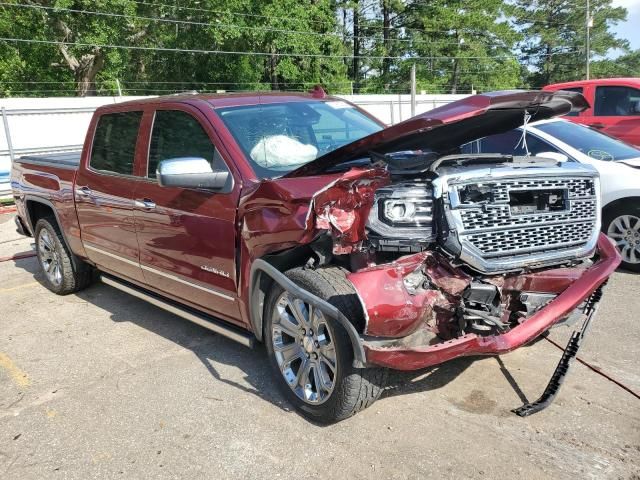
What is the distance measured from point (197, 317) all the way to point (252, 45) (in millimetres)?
30984

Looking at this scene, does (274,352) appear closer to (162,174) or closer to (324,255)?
(324,255)

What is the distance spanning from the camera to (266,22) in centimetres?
3216

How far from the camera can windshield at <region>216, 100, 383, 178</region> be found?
3.89 m

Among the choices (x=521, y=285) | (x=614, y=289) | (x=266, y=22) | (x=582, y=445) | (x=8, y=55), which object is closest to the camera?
(x=582, y=445)

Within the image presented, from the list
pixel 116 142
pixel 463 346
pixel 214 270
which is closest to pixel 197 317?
pixel 214 270

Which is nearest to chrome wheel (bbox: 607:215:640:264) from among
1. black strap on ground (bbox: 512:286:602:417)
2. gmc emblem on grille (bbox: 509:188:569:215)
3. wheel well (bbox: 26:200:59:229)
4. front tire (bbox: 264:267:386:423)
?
black strap on ground (bbox: 512:286:602:417)

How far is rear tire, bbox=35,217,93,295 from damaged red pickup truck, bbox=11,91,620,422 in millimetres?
2165

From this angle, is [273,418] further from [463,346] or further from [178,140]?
[178,140]

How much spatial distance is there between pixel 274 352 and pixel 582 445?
1.80 m

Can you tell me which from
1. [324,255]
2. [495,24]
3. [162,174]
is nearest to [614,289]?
[324,255]

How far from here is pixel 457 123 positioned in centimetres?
314

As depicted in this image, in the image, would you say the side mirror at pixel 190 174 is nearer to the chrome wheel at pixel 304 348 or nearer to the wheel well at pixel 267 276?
the wheel well at pixel 267 276

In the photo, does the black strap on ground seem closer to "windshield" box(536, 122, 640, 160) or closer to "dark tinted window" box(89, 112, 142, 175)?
"windshield" box(536, 122, 640, 160)

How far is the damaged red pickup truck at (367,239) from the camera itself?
297cm
